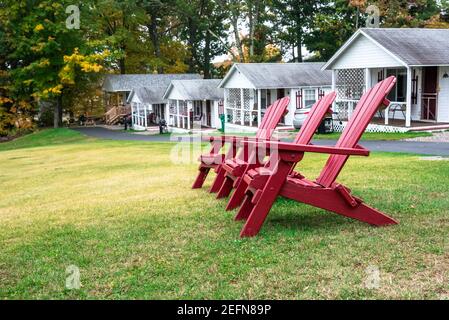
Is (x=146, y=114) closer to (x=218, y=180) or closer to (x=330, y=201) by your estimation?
(x=218, y=180)

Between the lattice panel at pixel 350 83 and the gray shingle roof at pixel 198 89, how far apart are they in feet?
29.4

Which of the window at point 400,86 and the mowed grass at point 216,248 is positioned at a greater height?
the window at point 400,86

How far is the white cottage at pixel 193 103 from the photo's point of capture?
31525mm

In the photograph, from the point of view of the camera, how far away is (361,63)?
2311 cm

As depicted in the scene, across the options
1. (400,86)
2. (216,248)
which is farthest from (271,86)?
(216,248)

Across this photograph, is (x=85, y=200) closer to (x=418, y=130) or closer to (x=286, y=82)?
(x=418, y=130)

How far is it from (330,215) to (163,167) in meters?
6.95

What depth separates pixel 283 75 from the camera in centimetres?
2811

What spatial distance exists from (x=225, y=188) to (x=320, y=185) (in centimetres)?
208

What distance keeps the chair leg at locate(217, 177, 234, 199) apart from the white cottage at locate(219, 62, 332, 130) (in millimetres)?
19876

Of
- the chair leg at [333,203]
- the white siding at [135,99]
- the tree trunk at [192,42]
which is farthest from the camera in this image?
the tree trunk at [192,42]

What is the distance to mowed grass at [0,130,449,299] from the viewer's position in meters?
3.60

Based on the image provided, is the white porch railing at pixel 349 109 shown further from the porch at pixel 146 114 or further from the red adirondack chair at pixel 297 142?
the red adirondack chair at pixel 297 142
